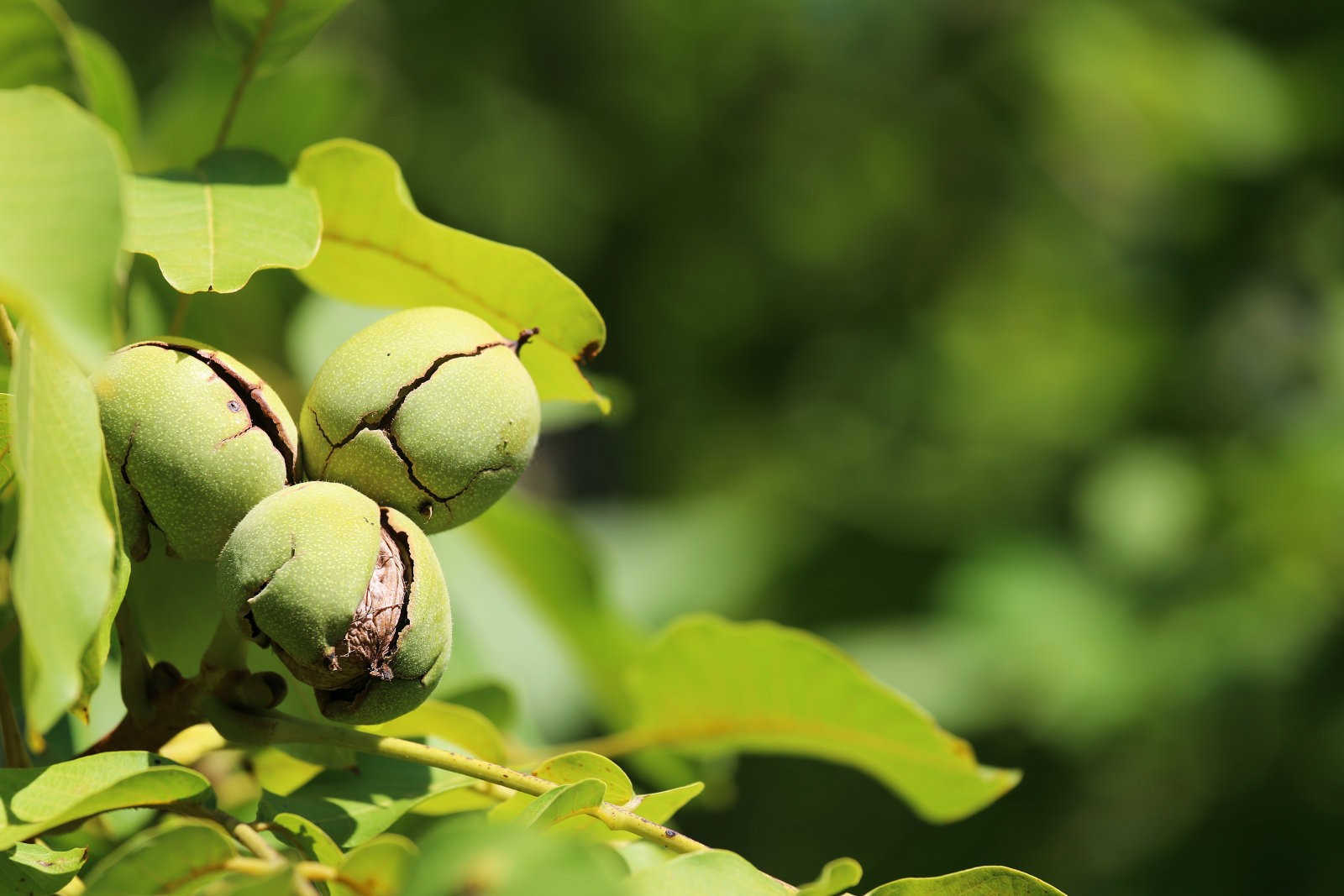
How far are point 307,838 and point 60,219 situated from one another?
19.5 inches

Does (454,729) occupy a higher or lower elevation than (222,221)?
lower

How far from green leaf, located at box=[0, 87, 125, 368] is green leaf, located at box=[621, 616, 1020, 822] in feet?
2.77

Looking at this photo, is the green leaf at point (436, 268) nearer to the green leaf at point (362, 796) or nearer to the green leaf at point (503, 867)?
the green leaf at point (362, 796)

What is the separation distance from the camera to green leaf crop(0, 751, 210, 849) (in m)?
0.89

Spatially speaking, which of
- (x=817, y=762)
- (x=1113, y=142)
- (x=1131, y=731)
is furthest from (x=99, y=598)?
(x=1113, y=142)

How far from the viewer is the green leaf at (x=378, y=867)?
0.84 m

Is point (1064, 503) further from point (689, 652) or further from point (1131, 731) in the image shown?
point (689, 652)

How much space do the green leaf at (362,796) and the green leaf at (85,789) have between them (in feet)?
0.48

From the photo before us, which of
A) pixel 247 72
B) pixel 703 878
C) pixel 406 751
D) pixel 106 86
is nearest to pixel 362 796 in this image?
pixel 406 751

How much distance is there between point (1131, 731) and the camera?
3568 millimetres

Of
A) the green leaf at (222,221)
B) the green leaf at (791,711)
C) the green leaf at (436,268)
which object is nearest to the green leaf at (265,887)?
the green leaf at (222,221)

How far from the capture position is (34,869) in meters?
0.94

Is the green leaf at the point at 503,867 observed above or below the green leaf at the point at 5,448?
below

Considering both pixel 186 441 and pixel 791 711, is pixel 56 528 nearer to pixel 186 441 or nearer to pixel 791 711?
pixel 186 441
